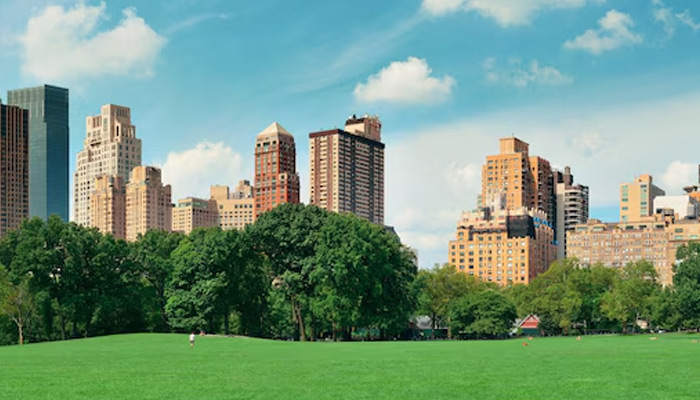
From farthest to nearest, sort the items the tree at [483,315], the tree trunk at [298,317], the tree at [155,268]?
the tree at [483,315] → the tree at [155,268] → the tree trunk at [298,317]

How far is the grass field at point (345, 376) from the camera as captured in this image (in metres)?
29.6

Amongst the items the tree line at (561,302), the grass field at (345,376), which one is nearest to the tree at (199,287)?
the grass field at (345,376)

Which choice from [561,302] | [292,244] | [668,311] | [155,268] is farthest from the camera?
[561,302]

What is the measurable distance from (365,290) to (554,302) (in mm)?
51182

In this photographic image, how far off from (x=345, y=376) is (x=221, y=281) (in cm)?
5286

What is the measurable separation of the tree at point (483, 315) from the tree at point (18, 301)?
5961 cm

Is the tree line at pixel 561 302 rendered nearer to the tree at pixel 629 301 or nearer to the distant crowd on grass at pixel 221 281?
the tree at pixel 629 301

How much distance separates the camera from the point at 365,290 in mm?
91125

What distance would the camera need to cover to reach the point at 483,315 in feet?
399

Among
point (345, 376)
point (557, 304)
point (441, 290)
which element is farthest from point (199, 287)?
point (557, 304)

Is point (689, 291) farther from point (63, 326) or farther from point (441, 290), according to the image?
point (63, 326)

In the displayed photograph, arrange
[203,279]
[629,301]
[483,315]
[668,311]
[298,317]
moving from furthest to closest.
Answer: [629,301] < [483,315] < [668,311] < [298,317] < [203,279]

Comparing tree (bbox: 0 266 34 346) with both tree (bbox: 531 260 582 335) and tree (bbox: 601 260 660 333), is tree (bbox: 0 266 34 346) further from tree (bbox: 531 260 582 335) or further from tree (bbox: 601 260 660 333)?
tree (bbox: 601 260 660 333)

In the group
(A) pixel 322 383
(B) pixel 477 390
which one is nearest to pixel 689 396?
(B) pixel 477 390
